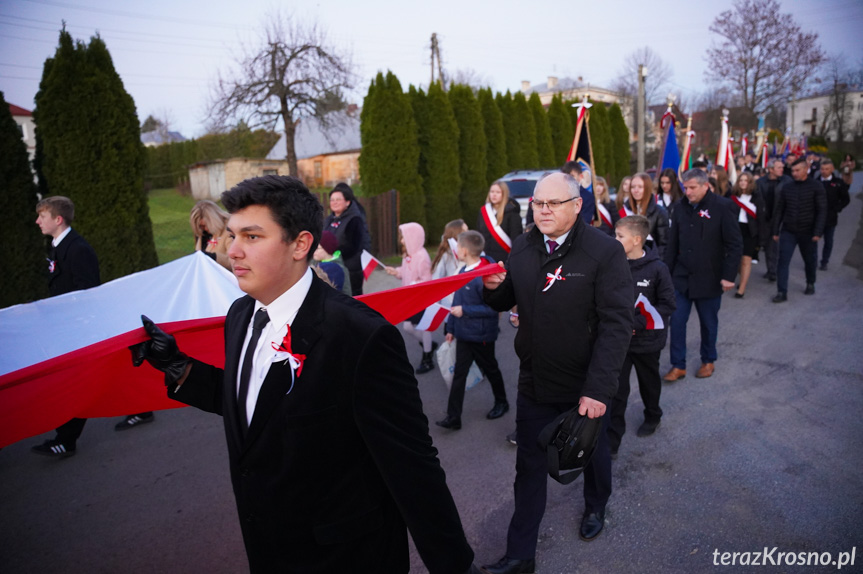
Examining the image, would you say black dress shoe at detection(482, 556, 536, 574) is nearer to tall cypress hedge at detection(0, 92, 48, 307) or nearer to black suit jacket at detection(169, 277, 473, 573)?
black suit jacket at detection(169, 277, 473, 573)

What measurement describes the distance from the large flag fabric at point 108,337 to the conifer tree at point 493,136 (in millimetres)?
16435

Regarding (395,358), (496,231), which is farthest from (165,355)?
(496,231)

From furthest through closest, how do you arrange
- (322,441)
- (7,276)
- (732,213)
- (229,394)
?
(7,276) → (732,213) → (229,394) → (322,441)

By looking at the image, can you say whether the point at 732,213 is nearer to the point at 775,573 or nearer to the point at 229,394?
the point at 775,573

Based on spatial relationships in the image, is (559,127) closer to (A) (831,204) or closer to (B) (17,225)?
(A) (831,204)

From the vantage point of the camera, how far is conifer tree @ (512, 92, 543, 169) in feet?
71.5

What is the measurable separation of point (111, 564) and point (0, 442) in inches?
66.9

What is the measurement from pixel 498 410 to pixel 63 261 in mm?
4305

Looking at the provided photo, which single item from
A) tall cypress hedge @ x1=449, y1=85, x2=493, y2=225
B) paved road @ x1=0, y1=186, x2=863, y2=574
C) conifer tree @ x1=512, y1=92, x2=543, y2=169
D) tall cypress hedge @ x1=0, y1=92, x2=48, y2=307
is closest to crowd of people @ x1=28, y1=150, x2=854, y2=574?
paved road @ x1=0, y1=186, x2=863, y2=574

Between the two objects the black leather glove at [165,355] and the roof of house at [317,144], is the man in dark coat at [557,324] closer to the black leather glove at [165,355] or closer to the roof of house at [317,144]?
the black leather glove at [165,355]

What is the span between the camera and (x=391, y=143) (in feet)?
55.3

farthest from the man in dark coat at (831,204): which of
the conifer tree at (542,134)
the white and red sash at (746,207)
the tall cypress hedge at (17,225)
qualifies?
the tall cypress hedge at (17,225)

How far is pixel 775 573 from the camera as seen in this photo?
3326 millimetres

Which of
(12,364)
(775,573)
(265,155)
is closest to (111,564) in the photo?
(12,364)
